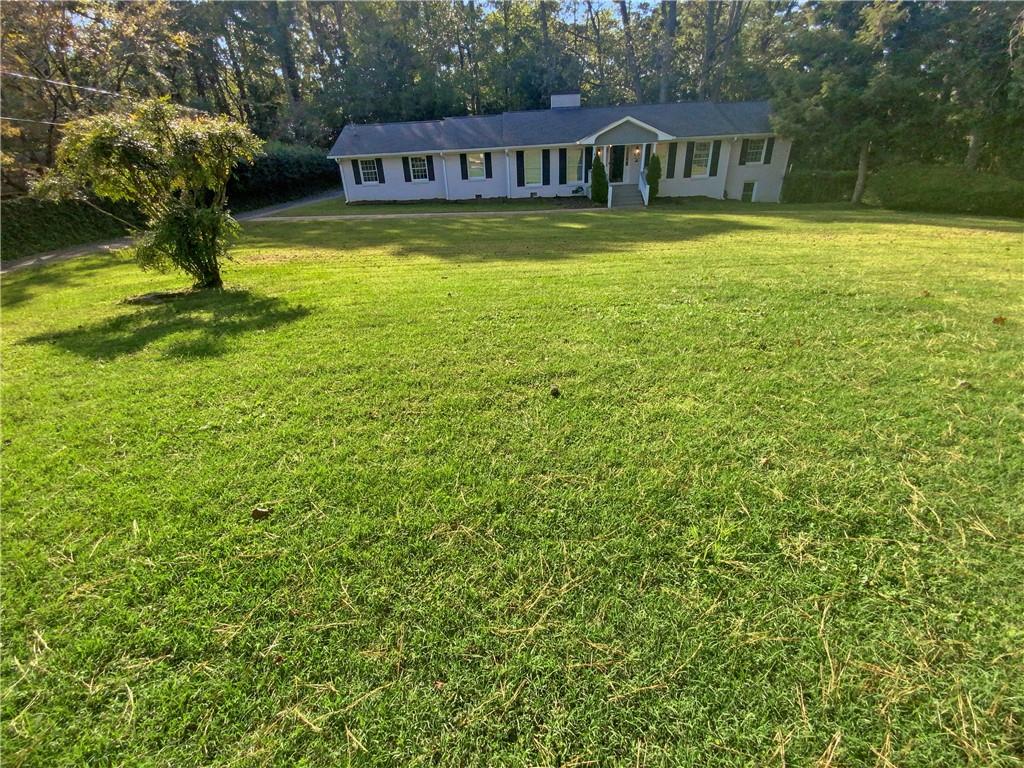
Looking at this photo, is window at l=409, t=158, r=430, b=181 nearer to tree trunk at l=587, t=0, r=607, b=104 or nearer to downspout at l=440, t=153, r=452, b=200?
downspout at l=440, t=153, r=452, b=200

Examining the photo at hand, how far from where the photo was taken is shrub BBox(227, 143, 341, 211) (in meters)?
22.3

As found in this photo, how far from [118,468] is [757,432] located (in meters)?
3.68

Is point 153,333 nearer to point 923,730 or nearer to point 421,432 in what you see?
point 421,432

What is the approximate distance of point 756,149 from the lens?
72.3 feet

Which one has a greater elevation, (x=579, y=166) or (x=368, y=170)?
(x=368, y=170)

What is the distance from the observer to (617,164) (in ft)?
Answer: 71.0

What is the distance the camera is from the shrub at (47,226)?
13469 mm

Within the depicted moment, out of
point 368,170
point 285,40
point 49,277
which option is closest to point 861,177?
point 368,170

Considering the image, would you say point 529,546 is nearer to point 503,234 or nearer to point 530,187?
point 503,234

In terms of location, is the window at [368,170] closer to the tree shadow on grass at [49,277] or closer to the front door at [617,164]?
the front door at [617,164]

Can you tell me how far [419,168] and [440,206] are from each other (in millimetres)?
3154

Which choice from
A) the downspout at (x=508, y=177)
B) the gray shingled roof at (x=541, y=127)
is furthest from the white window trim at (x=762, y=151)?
the downspout at (x=508, y=177)

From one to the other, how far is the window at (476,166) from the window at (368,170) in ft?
15.6

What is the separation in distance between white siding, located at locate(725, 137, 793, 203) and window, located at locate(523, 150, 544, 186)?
29.6 ft
